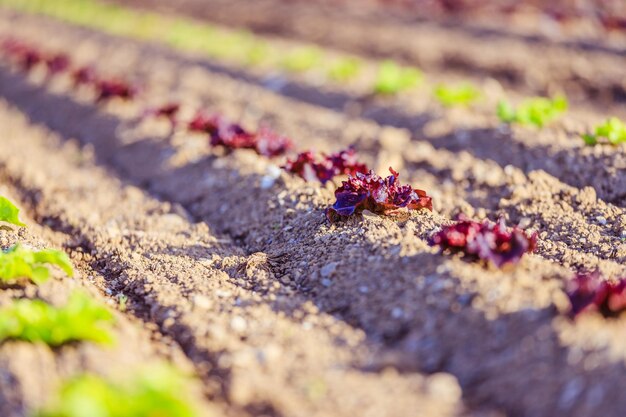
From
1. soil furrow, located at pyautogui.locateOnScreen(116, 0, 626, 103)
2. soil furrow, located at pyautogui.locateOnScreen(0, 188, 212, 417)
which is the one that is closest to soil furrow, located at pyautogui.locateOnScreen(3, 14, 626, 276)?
soil furrow, located at pyautogui.locateOnScreen(0, 188, 212, 417)

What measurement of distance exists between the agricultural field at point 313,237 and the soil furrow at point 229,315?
0.01m

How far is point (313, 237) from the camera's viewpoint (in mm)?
4469

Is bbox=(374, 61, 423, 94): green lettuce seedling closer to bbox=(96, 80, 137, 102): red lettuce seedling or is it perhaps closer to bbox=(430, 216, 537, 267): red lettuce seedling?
bbox=(96, 80, 137, 102): red lettuce seedling

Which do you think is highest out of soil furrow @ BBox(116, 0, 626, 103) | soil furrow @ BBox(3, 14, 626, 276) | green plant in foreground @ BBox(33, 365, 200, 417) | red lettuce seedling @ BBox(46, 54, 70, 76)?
soil furrow @ BBox(116, 0, 626, 103)

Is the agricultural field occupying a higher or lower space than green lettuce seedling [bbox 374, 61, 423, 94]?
lower

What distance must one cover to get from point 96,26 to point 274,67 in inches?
213

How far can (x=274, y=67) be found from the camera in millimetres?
9977

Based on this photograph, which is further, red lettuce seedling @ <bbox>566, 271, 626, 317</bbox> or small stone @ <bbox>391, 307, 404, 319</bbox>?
small stone @ <bbox>391, 307, 404, 319</bbox>

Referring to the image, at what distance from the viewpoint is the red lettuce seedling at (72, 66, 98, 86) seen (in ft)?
27.9

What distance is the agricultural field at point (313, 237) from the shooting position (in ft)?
9.87

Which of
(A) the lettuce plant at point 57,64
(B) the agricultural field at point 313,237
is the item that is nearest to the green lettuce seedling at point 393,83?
(B) the agricultural field at point 313,237

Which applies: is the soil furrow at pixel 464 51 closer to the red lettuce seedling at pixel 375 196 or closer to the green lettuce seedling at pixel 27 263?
the red lettuce seedling at pixel 375 196

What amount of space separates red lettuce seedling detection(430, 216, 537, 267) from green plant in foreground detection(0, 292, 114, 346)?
66.9 inches

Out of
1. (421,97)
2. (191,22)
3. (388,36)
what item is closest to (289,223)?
(421,97)
